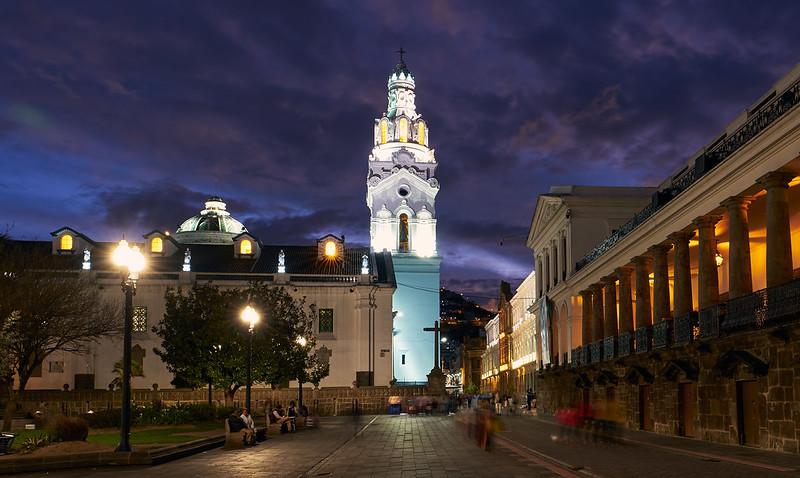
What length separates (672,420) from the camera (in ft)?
95.1

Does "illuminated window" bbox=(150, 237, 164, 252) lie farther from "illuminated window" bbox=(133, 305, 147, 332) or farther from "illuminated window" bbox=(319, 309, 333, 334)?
"illuminated window" bbox=(319, 309, 333, 334)

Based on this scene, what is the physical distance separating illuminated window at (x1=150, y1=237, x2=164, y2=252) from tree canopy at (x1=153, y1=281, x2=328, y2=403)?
93.9ft

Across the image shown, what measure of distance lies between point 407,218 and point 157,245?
25.5 metres

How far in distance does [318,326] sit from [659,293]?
41179mm

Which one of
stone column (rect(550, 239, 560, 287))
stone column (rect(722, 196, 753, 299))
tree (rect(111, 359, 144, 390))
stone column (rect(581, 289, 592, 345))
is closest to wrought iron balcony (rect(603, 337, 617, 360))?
stone column (rect(581, 289, 592, 345))

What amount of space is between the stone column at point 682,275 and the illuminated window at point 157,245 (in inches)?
2211

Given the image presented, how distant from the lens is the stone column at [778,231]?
21891 millimetres

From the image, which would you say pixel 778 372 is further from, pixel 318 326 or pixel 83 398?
pixel 318 326

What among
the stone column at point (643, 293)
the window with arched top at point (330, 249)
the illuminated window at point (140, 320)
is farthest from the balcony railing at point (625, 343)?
the illuminated window at point (140, 320)

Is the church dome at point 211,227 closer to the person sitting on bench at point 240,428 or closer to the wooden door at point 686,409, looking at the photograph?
the person sitting on bench at point 240,428

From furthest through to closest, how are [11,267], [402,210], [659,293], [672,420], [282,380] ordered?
1. [402,210]
2. [282,380]
3. [11,267]
4. [659,293]
5. [672,420]

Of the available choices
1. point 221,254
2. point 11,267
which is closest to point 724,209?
point 11,267

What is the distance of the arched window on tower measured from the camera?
87250mm

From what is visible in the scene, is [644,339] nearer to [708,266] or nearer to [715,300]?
[715,300]
